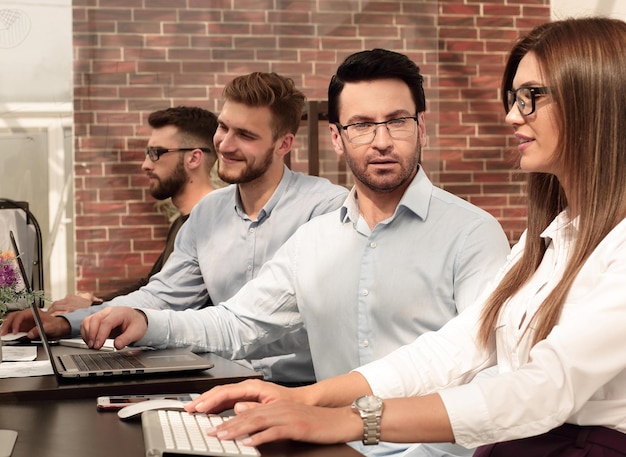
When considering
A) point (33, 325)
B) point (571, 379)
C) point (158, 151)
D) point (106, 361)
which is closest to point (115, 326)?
point (106, 361)

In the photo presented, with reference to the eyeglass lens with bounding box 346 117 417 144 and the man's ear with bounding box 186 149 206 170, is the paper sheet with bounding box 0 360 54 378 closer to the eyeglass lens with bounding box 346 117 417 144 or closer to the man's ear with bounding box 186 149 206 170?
the eyeglass lens with bounding box 346 117 417 144

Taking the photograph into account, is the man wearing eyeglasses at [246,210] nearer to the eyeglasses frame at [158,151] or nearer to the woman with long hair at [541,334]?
the eyeglasses frame at [158,151]

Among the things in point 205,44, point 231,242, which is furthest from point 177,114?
point 231,242

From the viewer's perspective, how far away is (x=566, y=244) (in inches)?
67.6

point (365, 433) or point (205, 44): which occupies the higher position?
point (205, 44)

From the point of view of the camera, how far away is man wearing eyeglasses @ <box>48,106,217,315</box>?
468 centimetres

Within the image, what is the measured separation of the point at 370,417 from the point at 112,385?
0.73 metres

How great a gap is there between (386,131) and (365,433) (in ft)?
4.24

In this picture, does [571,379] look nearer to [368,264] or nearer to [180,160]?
[368,264]

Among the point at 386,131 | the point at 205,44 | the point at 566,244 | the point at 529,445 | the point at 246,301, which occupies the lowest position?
the point at 529,445

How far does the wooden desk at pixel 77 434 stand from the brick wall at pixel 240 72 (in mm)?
3913

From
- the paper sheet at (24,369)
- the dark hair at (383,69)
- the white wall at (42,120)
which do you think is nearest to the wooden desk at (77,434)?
the paper sheet at (24,369)

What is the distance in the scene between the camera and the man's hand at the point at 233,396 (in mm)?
1530

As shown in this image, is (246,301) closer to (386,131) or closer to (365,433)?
(386,131)
